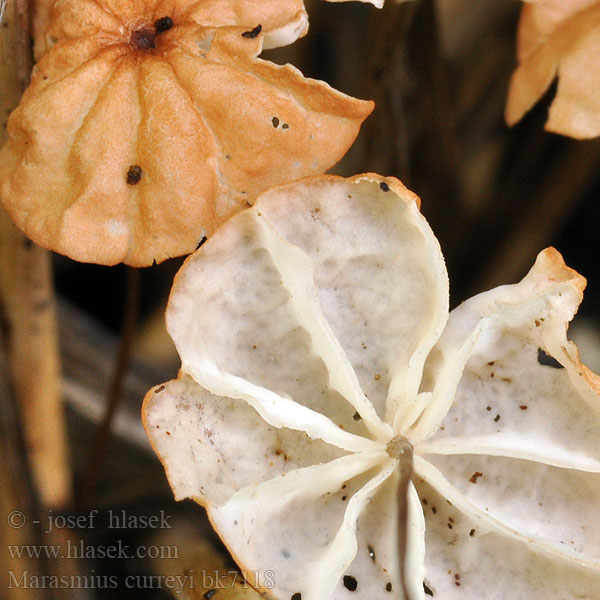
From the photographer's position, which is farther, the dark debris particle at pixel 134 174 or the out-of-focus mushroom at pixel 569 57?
the out-of-focus mushroom at pixel 569 57

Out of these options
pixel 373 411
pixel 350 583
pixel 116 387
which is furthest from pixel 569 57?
pixel 116 387

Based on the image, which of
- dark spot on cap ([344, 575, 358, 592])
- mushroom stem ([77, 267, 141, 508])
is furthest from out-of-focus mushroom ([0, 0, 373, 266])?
dark spot on cap ([344, 575, 358, 592])

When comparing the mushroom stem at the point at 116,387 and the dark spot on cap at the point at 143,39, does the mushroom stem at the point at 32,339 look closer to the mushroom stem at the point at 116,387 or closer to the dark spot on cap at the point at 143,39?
the mushroom stem at the point at 116,387

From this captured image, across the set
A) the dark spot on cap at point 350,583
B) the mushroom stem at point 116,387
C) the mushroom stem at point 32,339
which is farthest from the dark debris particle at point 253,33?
the dark spot on cap at point 350,583

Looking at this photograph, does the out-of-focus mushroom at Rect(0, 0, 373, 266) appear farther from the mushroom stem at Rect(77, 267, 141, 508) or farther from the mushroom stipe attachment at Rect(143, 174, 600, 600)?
the mushroom stem at Rect(77, 267, 141, 508)

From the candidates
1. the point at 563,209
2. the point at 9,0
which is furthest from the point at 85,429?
the point at 563,209

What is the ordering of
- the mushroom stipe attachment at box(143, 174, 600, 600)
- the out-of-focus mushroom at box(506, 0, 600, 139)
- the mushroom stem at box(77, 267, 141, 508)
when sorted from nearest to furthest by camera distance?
1. the mushroom stipe attachment at box(143, 174, 600, 600)
2. the out-of-focus mushroom at box(506, 0, 600, 139)
3. the mushroom stem at box(77, 267, 141, 508)
